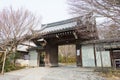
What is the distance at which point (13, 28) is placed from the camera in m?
14.3

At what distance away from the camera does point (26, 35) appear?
15000 mm

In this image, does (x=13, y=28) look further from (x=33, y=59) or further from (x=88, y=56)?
(x=88, y=56)

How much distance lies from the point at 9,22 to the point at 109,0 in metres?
10.1

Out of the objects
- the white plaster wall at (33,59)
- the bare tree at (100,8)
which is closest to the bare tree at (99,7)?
the bare tree at (100,8)

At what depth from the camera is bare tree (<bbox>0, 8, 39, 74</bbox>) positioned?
46.4ft

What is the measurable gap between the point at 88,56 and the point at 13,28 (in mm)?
7846

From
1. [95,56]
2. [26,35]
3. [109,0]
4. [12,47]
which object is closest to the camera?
[109,0]

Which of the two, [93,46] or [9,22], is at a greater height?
[9,22]

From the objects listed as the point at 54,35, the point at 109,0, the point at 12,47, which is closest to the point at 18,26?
the point at 12,47

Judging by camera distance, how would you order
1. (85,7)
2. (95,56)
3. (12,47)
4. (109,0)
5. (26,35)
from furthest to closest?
(26,35)
(12,47)
(95,56)
(85,7)
(109,0)

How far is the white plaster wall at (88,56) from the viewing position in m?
12.7

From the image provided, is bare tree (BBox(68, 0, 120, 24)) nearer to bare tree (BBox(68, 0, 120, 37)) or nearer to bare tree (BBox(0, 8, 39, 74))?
bare tree (BBox(68, 0, 120, 37))

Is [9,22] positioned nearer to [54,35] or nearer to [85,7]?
[54,35]

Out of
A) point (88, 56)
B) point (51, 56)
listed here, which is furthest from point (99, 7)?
point (51, 56)
